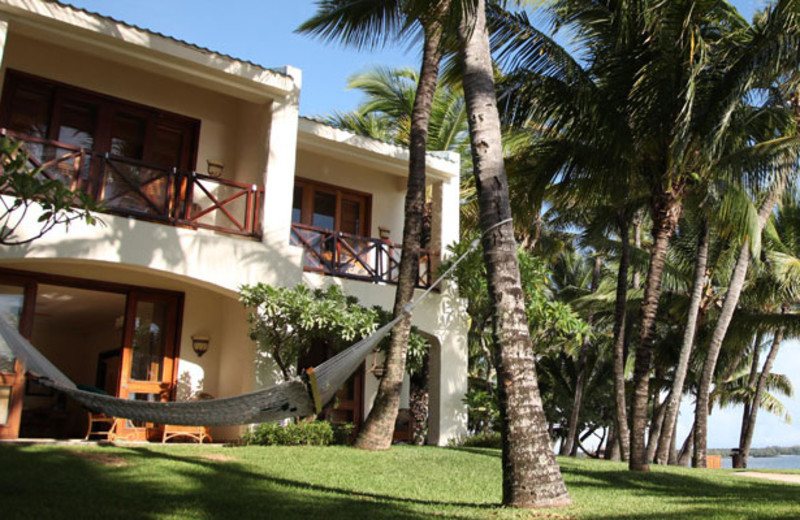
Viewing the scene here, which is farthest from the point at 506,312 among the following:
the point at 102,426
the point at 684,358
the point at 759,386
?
the point at 759,386

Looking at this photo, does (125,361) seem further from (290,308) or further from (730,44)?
(730,44)

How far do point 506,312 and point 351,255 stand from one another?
653 cm

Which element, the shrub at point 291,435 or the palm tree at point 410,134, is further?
the shrub at point 291,435

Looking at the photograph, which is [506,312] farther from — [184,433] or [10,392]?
[10,392]

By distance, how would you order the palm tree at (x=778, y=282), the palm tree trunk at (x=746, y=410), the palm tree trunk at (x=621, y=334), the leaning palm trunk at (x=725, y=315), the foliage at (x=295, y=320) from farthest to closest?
the palm tree trunk at (x=746, y=410)
the palm tree at (x=778, y=282)
the palm tree trunk at (x=621, y=334)
the leaning palm trunk at (x=725, y=315)
the foliage at (x=295, y=320)

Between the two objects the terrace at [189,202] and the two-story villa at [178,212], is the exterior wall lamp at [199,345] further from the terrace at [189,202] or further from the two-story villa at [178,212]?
the terrace at [189,202]

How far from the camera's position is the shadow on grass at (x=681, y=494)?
18.7 feet

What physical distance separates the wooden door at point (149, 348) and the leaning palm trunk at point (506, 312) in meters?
6.48

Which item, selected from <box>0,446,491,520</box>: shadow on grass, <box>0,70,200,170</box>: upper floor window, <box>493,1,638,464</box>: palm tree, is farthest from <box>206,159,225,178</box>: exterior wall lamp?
<box>0,446,491,520</box>: shadow on grass

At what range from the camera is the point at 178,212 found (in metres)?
9.94

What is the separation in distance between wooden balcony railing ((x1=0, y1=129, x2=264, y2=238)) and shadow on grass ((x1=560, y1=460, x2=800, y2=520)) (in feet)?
18.6

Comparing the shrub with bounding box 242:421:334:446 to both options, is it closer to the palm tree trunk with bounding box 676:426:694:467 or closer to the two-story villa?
the two-story villa

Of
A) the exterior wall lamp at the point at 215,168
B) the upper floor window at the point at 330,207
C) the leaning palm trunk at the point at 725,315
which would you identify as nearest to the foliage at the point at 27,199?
the exterior wall lamp at the point at 215,168

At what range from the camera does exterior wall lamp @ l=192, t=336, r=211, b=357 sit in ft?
36.1
